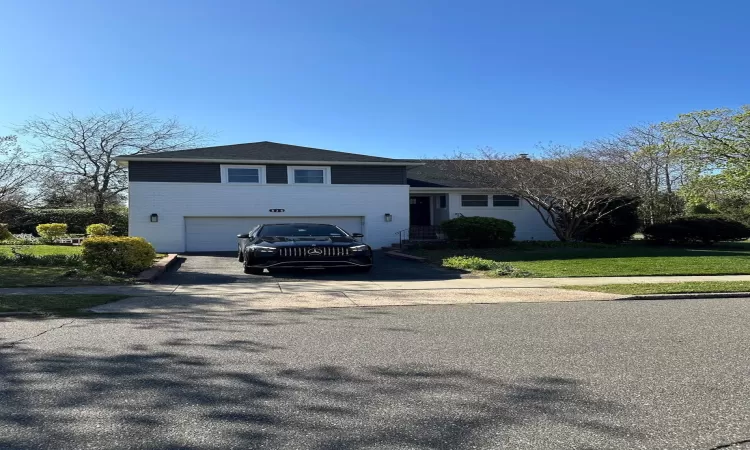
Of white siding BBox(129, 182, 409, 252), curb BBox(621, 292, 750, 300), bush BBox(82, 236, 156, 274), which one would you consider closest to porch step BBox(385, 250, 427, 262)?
white siding BBox(129, 182, 409, 252)

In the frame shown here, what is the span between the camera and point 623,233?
23266mm

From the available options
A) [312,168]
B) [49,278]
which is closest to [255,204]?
[312,168]

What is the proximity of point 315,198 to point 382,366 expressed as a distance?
17588 mm

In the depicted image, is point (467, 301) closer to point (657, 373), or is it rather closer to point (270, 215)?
point (657, 373)

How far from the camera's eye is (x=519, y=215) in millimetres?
25297

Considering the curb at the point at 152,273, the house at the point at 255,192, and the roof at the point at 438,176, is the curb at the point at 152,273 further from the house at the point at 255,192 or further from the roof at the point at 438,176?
the roof at the point at 438,176

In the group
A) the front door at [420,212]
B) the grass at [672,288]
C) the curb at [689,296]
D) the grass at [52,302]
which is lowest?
the curb at [689,296]

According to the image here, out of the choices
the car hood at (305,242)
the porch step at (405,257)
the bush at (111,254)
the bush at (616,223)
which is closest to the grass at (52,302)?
the bush at (111,254)

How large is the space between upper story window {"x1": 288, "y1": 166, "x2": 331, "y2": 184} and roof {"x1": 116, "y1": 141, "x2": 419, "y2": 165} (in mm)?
469

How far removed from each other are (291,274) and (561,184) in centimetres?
1252

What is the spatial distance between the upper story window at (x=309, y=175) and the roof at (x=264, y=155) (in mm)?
469

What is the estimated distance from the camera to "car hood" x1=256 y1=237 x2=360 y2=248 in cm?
1260

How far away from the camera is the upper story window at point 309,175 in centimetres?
2194

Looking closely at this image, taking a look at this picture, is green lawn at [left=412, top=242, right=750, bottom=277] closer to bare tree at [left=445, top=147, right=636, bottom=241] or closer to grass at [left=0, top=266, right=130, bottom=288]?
bare tree at [left=445, top=147, right=636, bottom=241]
